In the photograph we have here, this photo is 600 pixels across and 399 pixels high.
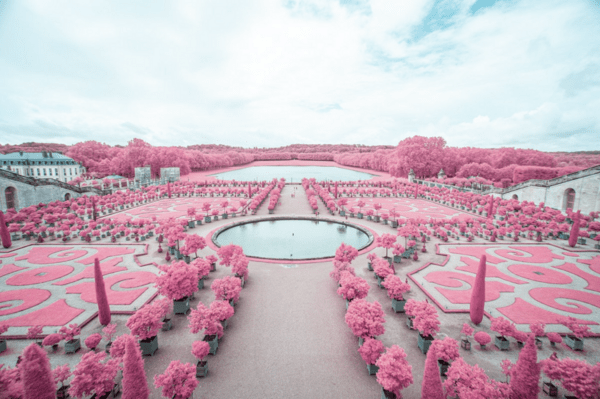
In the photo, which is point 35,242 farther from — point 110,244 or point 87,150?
point 87,150

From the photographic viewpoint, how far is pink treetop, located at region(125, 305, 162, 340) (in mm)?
11445

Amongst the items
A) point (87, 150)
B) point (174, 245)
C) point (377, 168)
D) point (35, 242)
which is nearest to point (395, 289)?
point (174, 245)

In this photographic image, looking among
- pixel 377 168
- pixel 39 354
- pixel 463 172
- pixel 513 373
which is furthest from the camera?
pixel 377 168

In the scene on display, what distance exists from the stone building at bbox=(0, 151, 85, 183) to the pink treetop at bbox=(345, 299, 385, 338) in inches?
3978

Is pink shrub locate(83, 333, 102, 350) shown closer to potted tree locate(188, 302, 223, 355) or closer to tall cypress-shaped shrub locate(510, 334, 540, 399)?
potted tree locate(188, 302, 223, 355)

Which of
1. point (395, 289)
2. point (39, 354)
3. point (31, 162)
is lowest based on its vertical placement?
point (395, 289)

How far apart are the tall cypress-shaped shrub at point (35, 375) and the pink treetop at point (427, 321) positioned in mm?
14195

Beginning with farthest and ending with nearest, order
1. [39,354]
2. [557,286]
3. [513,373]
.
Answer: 1. [557,286]
2. [513,373]
3. [39,354]

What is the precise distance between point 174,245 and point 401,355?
2280 cm

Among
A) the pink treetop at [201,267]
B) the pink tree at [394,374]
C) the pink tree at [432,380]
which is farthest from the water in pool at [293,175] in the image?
the pink tree at [432,380]

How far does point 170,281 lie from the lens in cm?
1463

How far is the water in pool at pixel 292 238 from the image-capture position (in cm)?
2658

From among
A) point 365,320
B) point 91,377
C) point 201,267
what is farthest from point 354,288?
point 91,377

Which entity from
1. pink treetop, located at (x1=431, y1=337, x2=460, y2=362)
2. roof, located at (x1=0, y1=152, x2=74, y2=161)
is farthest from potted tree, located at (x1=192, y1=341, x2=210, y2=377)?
roof, located at (x1=0, y1=152, x2=74, y2=161)
